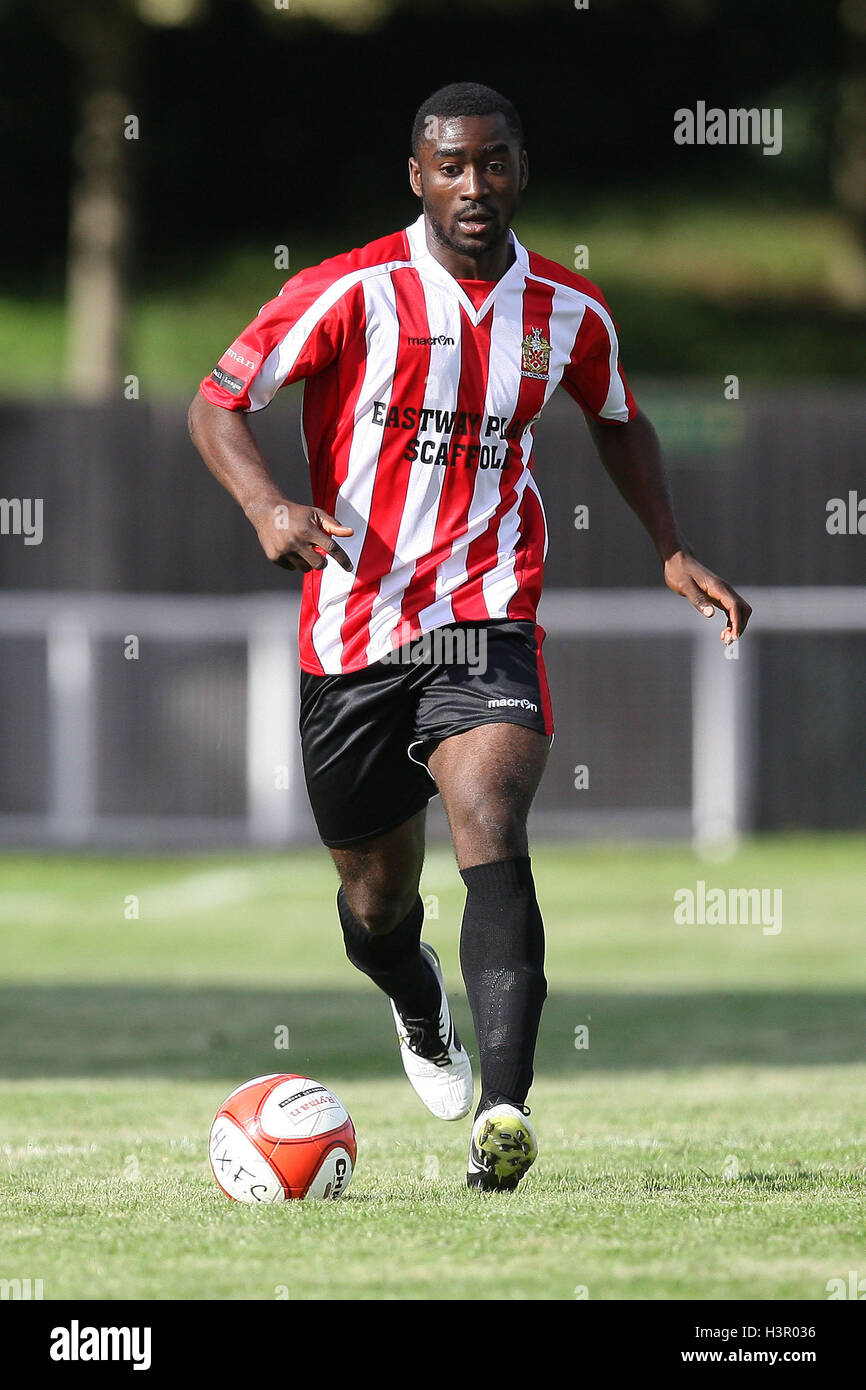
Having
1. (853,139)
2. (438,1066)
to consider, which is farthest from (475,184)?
(853,139)

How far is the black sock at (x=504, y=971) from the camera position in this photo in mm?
5238

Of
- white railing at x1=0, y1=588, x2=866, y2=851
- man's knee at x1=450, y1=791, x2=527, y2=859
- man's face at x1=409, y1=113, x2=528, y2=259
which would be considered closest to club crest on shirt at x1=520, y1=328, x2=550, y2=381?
man's face at x1=409, y1=113, x2=528, y2=259

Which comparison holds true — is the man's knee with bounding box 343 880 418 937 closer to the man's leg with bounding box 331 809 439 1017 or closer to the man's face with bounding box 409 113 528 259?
the man's leg with bounding box 331 809 439 1017

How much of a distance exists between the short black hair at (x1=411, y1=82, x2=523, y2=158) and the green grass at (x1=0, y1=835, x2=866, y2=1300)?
9.21 ft

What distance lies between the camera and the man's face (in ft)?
18.7

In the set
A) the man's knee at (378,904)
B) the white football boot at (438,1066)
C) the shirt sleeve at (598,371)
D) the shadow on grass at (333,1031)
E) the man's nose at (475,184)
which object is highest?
the man's nose at (475,184)

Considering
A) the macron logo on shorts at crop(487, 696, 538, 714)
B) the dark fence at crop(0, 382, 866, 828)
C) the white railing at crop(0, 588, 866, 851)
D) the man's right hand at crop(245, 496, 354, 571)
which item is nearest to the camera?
the man's right hand at crop(245, 496, 354, 571)

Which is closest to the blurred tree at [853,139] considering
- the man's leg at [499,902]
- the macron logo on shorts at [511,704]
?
the macron logo on shorts at [511,704]

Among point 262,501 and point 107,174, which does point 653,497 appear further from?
point 107,174

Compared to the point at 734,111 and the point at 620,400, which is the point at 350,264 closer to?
the point at 620,400

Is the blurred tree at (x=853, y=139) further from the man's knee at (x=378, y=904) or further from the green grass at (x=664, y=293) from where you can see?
the man's knee at (x=378, y=904)

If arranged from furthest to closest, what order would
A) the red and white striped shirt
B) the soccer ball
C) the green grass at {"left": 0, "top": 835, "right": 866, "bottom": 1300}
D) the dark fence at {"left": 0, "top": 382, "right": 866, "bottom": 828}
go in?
the dark fence at {"left": 0, "top": 382, "right": 866, "bottom": 828}
the red and white striped shirt
the soccer ball
the green grass at {"left": 0, "top": 835, "right": 866, "bottom": 1300}

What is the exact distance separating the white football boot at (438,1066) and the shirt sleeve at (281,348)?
1941 mm
